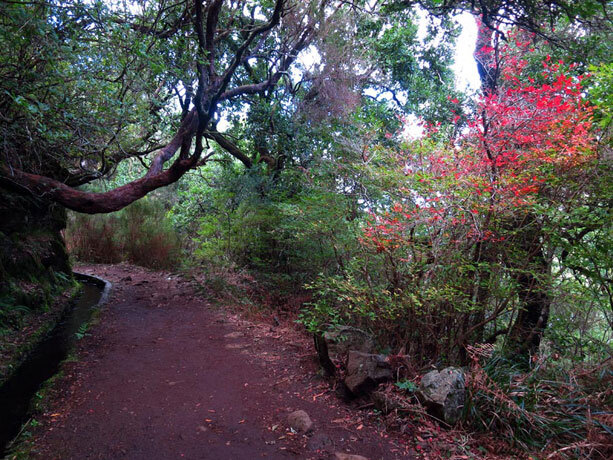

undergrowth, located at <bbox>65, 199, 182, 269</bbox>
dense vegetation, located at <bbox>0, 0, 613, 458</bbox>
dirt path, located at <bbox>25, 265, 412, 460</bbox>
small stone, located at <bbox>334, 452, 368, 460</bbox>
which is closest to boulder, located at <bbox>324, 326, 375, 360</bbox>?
dense vegetation, located at <bbox>0, 0, 613, 458</bbox>

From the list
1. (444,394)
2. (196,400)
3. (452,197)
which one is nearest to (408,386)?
(444,394)

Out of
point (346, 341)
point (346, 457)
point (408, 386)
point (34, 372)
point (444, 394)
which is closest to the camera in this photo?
point (346, 457)

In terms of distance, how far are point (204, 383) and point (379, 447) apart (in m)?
2.15

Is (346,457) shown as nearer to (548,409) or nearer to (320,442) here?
(320,442)

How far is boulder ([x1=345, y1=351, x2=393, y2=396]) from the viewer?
3783 millimetres

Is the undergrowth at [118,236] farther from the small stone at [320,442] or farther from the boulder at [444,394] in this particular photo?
the boulder at [444,394]

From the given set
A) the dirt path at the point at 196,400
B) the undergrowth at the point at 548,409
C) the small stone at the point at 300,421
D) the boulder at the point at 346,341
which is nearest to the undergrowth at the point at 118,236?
the dirt path at the point at 196,400

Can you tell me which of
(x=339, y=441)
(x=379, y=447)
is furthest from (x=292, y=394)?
(x=379, y=447)

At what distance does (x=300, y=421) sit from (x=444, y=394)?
4.43 feet

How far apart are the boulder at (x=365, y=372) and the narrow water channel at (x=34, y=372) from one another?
307cm

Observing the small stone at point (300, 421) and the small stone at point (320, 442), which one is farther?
the small stone at point (300, 421)

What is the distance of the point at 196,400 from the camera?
151 inches

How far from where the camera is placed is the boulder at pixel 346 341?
170 inches

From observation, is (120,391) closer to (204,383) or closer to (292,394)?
(204,383)
